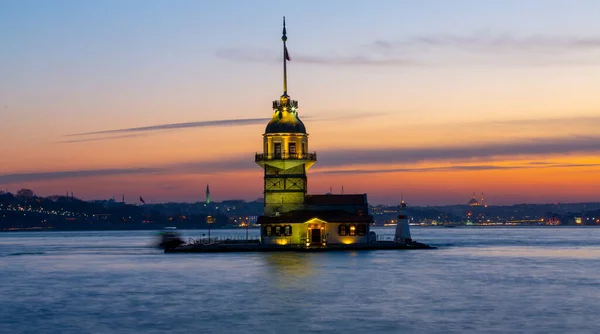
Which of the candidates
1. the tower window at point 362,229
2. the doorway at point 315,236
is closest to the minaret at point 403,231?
the tower window at point 362,229

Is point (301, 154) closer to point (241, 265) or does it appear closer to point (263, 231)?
point (263, 231)

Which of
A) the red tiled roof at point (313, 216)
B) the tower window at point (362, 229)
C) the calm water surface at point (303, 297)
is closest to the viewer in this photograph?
the calm water surface at point (303, 297)

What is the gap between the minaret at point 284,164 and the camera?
96062 mm

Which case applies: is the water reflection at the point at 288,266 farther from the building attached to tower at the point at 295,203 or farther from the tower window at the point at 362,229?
the tower window at the point at 362,229

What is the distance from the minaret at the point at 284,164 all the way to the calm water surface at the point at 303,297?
909 cm

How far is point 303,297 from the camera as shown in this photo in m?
54.0

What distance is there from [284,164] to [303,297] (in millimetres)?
42571

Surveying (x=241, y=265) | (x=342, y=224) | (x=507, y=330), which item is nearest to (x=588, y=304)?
(x=507, y=330)

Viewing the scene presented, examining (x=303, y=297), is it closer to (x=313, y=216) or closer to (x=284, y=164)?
(x=313, y=216)

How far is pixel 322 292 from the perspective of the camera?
186 feet

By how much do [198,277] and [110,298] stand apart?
14445mm

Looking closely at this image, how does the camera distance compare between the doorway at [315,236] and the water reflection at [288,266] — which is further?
the doorway at [315,236]

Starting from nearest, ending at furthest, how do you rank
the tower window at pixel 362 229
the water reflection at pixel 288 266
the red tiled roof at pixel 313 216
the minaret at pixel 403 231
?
the water reflection at pixel 288 266 < the red tiled roof at pixel 313 216 < the tower window at pixel 362 229 < the minaret at pixel 403 231

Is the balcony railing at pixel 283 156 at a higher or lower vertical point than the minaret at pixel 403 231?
higher
